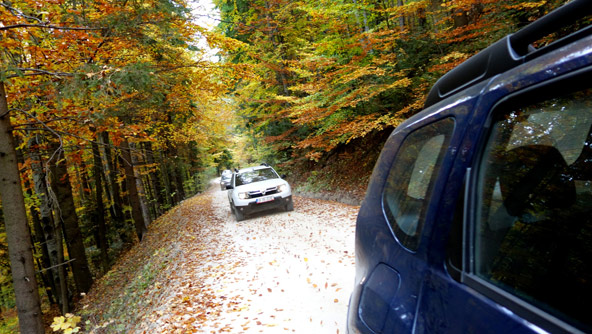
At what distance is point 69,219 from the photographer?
9.99 m

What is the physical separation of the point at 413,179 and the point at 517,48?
0.73m

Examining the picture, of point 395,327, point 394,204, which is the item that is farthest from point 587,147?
point 395,327

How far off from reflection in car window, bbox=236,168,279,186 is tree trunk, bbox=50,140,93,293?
216 inches

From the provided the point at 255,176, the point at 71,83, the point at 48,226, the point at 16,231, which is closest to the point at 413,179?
the point at 16,231

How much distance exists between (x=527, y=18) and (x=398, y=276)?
9.34m

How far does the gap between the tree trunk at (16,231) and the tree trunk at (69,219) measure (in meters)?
5.14

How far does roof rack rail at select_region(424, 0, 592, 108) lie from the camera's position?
1.02m

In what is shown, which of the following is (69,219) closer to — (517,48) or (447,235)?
(447,235)

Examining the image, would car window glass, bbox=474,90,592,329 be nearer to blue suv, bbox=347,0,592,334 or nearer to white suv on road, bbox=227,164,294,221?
blue suv, bbox=347,0,592,334

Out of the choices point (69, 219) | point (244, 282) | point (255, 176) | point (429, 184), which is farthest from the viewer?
point (255, 176)

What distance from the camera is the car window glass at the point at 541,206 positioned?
89 cm

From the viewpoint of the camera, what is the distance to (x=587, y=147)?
992mm

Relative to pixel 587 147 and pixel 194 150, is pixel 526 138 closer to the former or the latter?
pixel 587 147

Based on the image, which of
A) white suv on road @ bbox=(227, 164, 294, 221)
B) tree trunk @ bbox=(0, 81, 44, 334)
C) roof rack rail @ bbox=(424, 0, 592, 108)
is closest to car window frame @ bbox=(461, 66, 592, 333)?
roof rack rail @ bbox=(424, 0, 592, 108)
